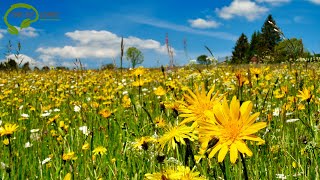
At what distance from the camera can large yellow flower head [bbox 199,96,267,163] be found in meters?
0.86

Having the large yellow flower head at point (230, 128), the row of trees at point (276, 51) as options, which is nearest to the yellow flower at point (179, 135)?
the large yellow flower head at point (230, 128)

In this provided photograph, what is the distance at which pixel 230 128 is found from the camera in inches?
34.8

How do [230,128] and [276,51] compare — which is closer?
[230,128]

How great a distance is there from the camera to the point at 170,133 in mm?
1182

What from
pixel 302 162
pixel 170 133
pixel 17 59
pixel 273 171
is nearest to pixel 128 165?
pixel 273 171

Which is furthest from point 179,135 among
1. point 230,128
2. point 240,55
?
point 240,55

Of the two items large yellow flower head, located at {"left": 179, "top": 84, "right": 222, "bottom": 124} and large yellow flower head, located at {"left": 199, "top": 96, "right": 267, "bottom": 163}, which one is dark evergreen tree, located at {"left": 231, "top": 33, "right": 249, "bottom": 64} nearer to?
large yellow flower head, located at {"left": 179, "top": 84, "right": 222, "bottom": 124}

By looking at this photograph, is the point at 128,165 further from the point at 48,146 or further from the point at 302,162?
the point at 48,146

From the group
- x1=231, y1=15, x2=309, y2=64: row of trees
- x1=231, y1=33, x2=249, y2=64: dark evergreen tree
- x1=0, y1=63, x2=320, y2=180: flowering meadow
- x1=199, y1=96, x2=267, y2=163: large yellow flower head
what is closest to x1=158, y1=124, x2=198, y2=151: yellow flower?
x1=0, y1=63, x2=320, y2=180: flowering meadow

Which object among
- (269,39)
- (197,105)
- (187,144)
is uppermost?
(269,39)

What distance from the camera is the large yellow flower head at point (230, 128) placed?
33.7 inches

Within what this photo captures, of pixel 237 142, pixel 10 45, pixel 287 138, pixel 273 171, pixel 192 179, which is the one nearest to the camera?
pixel 237 142

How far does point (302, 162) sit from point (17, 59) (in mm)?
3786

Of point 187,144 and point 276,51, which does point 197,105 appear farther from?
point 276,51
